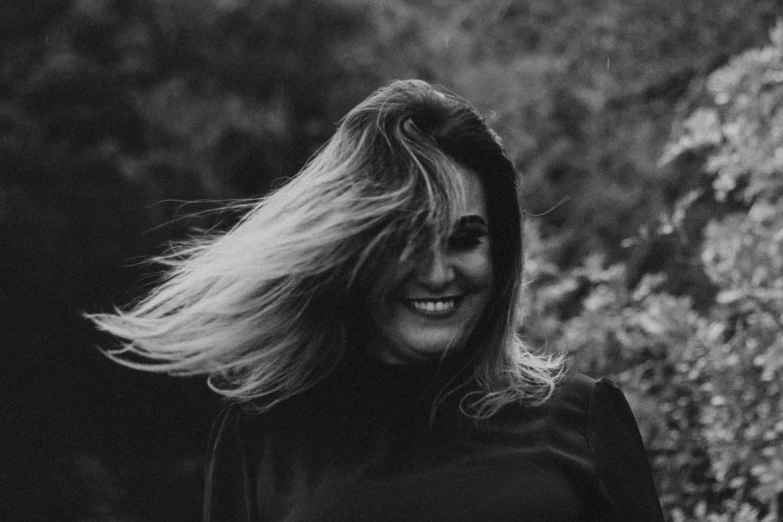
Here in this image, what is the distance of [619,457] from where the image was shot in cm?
196

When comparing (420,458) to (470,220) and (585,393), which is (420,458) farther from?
(470,220)

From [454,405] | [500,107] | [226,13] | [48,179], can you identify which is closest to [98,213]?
[48,179]

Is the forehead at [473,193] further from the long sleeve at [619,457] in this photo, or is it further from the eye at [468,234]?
the long sleeve at [619,457]

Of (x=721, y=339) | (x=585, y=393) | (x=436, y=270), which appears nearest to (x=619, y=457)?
(x=585, y=393)

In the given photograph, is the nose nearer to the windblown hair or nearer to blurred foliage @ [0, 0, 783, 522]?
the windblown hair

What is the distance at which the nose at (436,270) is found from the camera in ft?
6.43

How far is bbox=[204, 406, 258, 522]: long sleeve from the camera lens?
2195 millimetres

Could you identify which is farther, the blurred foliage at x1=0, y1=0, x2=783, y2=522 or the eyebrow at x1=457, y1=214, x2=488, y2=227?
the blurred foliage at x1=0, y1=0, x2=783, y2=522

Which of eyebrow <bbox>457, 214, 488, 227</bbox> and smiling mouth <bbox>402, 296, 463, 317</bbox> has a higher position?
eyebrow <bbox>457, 214, 488, 227</bbox>

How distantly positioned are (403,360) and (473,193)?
1.15ft

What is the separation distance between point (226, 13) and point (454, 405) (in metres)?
3.51

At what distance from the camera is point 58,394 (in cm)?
459

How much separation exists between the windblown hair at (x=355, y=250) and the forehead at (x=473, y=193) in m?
0.01

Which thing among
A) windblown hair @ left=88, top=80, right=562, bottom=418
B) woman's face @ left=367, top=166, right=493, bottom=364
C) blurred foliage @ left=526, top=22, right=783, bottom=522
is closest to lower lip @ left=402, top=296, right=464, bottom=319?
woman's face @ left=367, top=166, right=493, bottom=364
